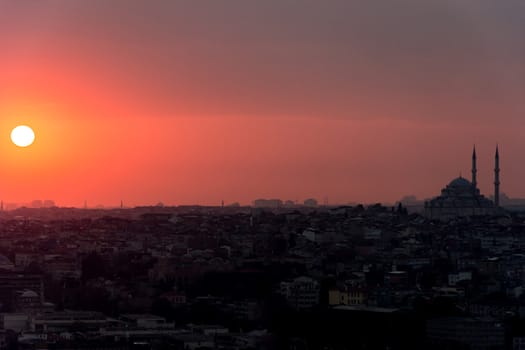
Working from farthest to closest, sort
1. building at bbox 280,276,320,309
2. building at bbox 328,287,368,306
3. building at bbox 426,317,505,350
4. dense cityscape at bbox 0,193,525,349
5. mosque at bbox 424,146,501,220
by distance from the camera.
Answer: mosque at bbox 424,146,501,220
building at bbox 328,287,368,306
building at bbox 280,276,320,309
dense cityscape at bbox 0,193,525,349
building at bbox 426,317,505,350

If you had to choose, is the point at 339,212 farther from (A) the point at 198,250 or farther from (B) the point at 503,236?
(A) the point at 198,250

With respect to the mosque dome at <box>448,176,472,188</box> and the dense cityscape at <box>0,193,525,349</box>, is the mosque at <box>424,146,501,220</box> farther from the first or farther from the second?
the dense cityscape at <box>0,193,525,349</box>

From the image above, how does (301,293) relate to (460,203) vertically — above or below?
below

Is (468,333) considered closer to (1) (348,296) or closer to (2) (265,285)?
(1) (348,296)

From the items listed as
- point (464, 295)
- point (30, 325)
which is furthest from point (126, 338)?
point (464, 295)

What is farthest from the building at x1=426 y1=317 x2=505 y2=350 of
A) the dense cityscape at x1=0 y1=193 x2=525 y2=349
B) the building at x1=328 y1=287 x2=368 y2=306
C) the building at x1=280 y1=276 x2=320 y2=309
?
the building at x1=328 y1=287 x2=368 y2=306

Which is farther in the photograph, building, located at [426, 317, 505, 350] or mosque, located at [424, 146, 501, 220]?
mosque, located at [424, 146, 501, 220]

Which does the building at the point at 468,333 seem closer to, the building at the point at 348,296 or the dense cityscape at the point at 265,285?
the dense cityscape at the point at 265,285

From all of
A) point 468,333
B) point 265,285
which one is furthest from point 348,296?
point 468,333
